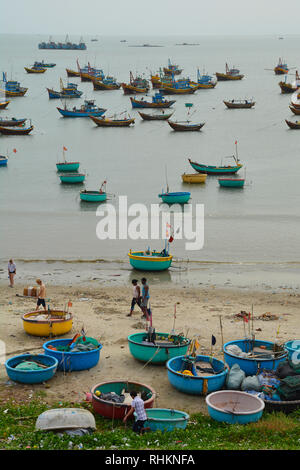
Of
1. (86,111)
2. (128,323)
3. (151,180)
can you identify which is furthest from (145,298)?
(86,111)

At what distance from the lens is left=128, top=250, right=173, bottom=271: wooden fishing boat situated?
23828 millimetres

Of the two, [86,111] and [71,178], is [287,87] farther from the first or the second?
[71,178]

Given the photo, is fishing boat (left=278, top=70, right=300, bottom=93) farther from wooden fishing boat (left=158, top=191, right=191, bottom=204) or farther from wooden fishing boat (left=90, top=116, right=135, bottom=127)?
wooden fishing boat (left=158, top=191, right=191, bottom=204)

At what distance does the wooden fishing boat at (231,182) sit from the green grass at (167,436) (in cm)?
3161

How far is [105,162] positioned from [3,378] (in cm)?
4060

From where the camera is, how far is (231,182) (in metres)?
41.9

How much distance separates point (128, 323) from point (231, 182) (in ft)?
86.4

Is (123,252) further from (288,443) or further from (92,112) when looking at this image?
(92,112)

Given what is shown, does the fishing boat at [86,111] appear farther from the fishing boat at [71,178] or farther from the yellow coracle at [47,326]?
the yellow coracle at [47,326]

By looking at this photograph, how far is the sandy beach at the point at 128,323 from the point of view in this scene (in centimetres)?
1252

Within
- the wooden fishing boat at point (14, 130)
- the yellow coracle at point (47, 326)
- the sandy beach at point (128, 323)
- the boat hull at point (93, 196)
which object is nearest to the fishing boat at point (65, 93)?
the wooden fishing boat at point (14, 130)

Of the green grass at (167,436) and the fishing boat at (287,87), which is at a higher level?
the fishing boat at (287,87)

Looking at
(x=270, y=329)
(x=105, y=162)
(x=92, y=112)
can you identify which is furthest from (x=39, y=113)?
(x=270, y=329)

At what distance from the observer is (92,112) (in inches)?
3031
